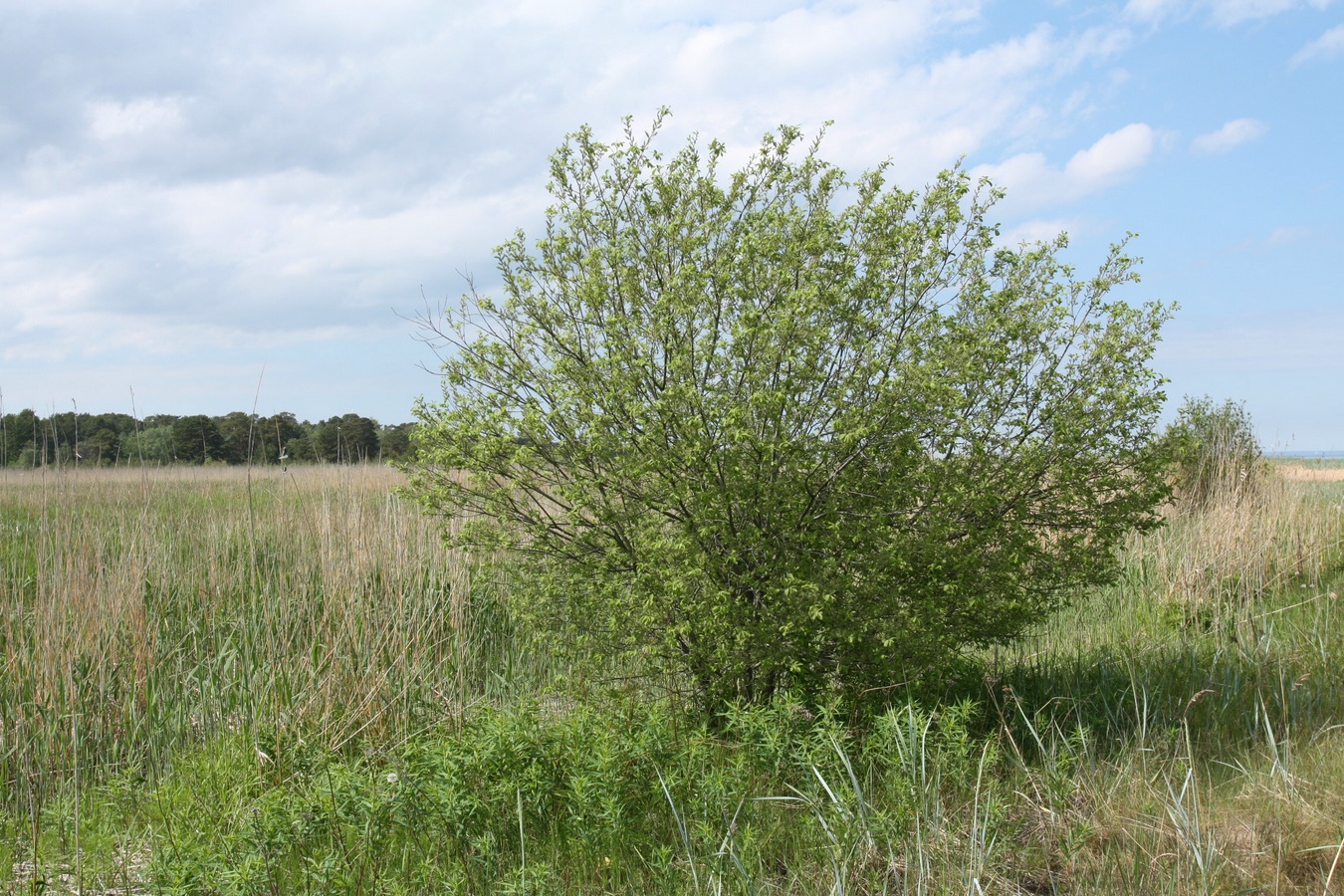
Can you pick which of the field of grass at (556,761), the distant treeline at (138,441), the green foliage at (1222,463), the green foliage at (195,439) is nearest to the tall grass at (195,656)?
the field of grass at (556,761)

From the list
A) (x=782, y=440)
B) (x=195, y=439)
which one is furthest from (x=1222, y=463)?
(x=195, y=439)

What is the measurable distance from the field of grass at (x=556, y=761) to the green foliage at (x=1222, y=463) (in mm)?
2909

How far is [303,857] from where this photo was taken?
3.43 meters

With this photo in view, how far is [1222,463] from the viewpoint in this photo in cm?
952

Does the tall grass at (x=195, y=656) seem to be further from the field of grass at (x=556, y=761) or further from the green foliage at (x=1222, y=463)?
the green foliage at (x=1222, y=463)

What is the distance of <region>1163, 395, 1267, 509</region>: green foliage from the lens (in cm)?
976

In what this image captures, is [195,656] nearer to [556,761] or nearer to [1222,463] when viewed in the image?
[556,761]

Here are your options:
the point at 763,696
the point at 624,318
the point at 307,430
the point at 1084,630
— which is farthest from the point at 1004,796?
the point at 307,430

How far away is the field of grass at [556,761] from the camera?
10.9 feet

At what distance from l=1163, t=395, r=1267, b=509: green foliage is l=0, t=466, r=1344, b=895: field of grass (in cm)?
291

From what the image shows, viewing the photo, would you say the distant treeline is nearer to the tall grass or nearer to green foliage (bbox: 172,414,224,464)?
green foliage (bbox: 172,414,224,464)

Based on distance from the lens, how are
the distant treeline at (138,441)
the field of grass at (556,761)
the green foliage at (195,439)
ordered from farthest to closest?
the green foliage at (195,439), the distant treeline at (138,441), the field of grass at (556,761)

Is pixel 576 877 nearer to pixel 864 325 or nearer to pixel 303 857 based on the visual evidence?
pixel 303 857

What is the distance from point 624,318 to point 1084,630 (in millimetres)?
5189
